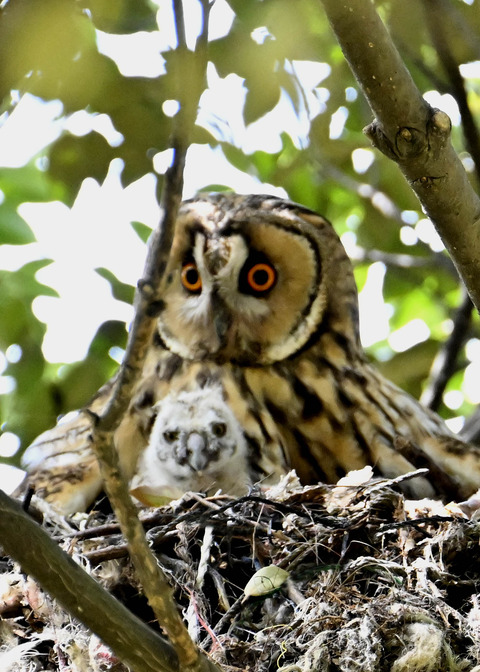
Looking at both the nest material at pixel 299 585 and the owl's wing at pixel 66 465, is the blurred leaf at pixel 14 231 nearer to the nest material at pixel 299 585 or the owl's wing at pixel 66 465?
the owl's wing at pixel 66 465

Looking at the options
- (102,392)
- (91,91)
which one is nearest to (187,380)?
(102,392)

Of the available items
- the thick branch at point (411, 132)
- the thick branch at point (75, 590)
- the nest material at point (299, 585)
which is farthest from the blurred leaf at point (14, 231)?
the thick branch at point (75, 590)

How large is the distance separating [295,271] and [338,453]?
1.82 feet

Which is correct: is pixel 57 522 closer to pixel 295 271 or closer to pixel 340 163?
pixel 295 271

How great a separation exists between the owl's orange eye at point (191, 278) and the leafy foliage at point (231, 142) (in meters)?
0.33

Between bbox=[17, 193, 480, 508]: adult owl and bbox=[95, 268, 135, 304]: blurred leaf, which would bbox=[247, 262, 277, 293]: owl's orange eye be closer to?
bbox=[17, 193, 480, 508]: adult owl

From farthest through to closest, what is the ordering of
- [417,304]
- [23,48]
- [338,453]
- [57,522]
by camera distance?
→ [417,304] < [338,453] < [57,522] < [23,48]

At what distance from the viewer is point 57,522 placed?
2287 mm

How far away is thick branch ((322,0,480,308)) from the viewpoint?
5.61 ft

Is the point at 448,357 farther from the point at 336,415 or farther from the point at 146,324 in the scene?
the point at 146,324

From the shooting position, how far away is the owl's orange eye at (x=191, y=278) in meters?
2.92

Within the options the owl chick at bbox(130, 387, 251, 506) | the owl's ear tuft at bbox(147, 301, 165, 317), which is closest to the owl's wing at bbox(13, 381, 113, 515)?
the owl chick at bbox(130, 387, 251, 506)

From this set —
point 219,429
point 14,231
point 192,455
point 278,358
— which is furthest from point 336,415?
point 14,231

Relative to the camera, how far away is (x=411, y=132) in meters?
1.81
